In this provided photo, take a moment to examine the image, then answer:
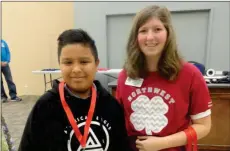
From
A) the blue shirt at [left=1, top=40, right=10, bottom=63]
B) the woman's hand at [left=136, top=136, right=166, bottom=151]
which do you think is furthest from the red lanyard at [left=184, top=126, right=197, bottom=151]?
the blue shirt at [left=1, top=40, right=10, bottom=63]

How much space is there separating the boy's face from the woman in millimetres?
244

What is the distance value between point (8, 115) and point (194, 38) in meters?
3.75

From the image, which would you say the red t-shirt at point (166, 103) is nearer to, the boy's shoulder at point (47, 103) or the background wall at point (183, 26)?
the boy's shoulder at point (47, 103)

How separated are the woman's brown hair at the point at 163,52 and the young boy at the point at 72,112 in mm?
205

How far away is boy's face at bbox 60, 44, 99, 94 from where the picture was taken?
0.79 metres

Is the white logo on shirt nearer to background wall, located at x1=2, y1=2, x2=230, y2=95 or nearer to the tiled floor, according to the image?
the tiled floor

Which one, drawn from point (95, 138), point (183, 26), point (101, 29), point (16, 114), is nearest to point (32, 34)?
point (101, 29)

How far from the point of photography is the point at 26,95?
5.24 m

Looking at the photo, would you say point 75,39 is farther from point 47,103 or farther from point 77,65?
point 47,103

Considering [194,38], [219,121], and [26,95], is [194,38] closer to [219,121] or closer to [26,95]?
[219,121]

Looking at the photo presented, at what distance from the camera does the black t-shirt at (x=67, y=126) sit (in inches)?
30.7

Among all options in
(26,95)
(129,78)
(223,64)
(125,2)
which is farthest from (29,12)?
(129,78)

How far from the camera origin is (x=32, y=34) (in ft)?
17.1

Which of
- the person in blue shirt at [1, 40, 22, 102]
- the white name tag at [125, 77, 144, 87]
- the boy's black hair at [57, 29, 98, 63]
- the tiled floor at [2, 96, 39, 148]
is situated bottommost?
the tiled floor at [2, 96, 39, 148]
